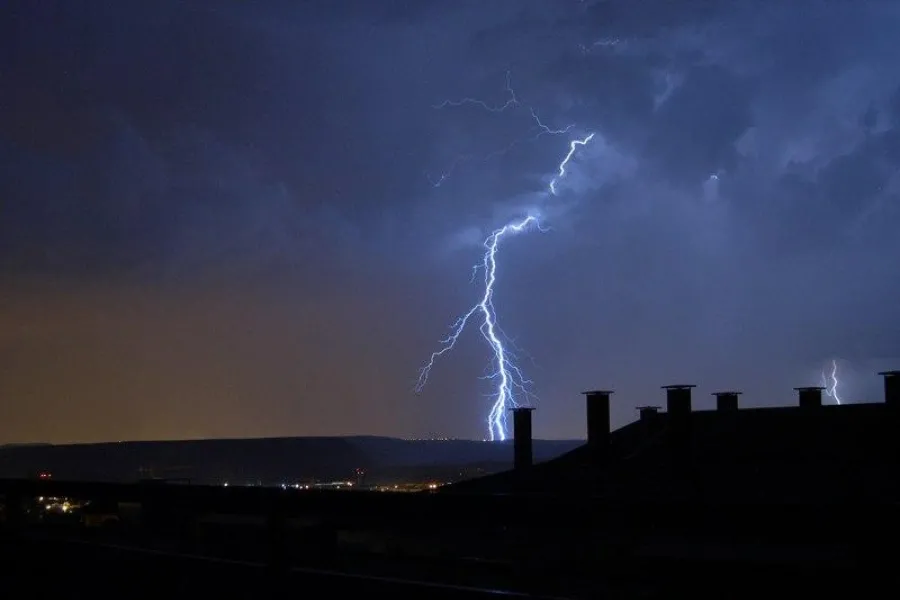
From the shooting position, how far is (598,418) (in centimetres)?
2544

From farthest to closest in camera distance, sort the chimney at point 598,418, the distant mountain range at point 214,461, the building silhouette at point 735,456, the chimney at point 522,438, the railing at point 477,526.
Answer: the distant mountain range at point 214,461 < the chimney at point 522,438 < the chimney at point 598,418 < the building silhouette at point 735,456 < the railing at point 477,526

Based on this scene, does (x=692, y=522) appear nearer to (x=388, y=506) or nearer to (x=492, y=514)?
(x=492, y=514)

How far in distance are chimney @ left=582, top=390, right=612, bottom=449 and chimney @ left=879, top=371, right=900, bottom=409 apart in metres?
6.47

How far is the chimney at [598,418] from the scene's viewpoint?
25172mm

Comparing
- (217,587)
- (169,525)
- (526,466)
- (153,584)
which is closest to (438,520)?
(217,587)

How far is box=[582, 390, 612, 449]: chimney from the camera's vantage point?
991 inches

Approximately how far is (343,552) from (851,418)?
13524mm

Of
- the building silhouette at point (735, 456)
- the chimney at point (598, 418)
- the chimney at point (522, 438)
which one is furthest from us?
the chimney at point (522, 438)

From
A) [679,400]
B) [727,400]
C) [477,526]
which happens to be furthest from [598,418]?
[477,526]

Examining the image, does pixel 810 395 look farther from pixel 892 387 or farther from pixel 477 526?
pixel 477 526

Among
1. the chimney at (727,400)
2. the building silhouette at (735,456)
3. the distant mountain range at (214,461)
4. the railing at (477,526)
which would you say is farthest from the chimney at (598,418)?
the distant mountain range at (214,461)

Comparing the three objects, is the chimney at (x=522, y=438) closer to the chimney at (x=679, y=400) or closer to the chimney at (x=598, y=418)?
the chimney at (x=598, y=418)

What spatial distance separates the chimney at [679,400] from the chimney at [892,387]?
4.12 m

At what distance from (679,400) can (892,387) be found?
453 centimetres
